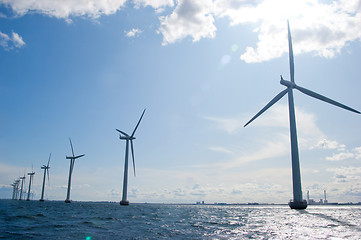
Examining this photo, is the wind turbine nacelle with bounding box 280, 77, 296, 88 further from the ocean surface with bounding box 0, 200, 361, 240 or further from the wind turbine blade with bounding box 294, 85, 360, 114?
the ocean surface with bounding box 0, 200, 361, 240

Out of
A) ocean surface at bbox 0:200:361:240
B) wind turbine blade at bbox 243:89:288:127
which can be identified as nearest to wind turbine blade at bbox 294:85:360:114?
wind turbine blade at bbox 243:89:288:127

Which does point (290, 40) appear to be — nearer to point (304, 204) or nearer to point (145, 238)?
point (304, 204)

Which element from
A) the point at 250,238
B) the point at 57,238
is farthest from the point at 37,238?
the point at 250,238

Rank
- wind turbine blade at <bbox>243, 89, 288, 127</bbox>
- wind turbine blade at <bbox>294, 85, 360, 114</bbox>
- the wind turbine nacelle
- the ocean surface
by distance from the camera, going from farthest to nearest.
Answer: the wind turbine nacelle → wind turbine blade at <bbox>243, 89, 288, 127</bbox> → wind turbine blade at <bbox>294, 85, 360, 114</bbox> → the ocean surface

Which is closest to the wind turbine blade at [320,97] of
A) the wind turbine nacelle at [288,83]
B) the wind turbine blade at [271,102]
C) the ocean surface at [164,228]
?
the wind turbine nacelle at [288,83]

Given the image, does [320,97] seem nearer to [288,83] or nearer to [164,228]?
[288,83]

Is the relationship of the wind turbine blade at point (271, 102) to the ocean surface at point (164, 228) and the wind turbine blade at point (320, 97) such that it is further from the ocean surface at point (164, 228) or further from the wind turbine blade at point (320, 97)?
the ocean surface at point (164, 228)

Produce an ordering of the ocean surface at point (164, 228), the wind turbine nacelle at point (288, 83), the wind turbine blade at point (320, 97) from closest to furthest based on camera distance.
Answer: the ocean surface at point (164, 228) → the wind turbine blade at point (320, 97) → the wind turbine nacelle at point (288, 83)

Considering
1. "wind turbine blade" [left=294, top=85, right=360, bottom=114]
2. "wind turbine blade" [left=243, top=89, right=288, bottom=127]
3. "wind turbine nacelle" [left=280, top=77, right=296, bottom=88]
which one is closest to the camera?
"wind turbine blade" [left=294, top=85, right=360, bottom=114]

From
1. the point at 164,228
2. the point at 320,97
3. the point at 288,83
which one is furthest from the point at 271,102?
the point at 164,228

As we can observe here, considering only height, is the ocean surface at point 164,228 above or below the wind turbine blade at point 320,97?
below

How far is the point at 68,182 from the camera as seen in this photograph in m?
195

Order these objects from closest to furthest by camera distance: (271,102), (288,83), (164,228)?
1. (164,228)
2. (271,102)
3. (288,83)

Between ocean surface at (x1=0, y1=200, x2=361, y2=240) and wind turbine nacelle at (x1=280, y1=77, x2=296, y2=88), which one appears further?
wind turbine nacelle at (x1=280, y1=77, x2=296, y2=88)
